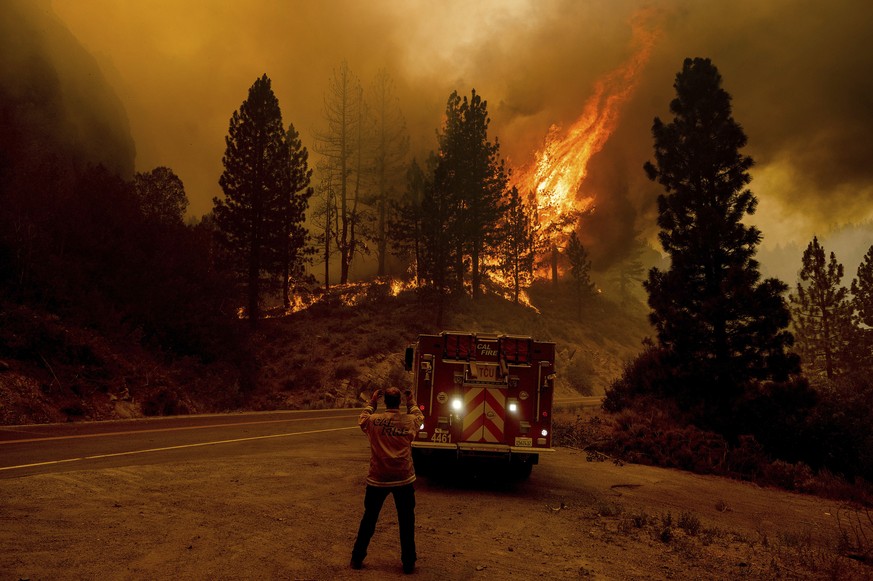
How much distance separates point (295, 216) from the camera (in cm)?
4053

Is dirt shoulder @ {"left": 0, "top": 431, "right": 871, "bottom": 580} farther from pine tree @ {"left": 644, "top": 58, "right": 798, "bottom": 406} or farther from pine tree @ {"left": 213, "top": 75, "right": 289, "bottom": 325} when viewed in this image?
pine tree @ {"left": 213, "top": 75, "right": 289, "bottom": 325}

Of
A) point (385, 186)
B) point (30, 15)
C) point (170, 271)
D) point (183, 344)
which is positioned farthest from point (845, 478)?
point (30, 15)

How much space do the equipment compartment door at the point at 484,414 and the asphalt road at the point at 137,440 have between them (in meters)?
6.36

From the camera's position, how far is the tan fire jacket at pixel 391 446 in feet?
19.0

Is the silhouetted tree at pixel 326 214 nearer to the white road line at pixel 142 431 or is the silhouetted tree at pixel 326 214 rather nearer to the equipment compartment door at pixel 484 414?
the white road line at pixel 142 431

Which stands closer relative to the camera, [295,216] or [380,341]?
[380,341]

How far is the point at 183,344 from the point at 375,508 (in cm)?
2395

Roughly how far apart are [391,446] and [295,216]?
37.2 metres

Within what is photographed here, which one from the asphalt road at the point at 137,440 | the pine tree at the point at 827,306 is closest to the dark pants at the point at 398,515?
the asphalt road at the point at 137,440

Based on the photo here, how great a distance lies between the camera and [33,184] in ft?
80.0

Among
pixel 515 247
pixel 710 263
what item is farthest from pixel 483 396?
pixel 515 247

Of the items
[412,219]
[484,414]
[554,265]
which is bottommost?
[484,414]

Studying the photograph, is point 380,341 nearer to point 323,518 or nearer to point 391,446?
point 323,518

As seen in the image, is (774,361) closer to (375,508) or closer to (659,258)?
(375,508)
